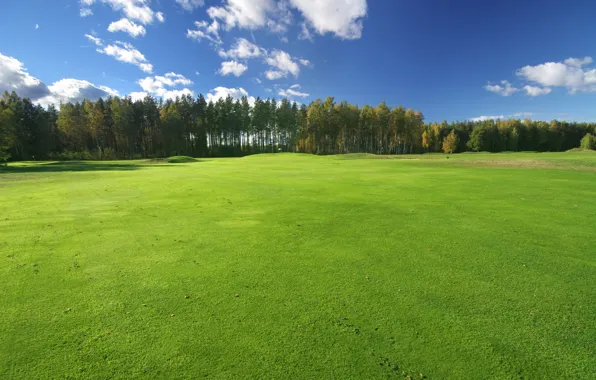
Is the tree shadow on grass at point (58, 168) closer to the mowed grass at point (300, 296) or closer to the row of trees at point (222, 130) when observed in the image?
the mowed grass at point (300, 296)

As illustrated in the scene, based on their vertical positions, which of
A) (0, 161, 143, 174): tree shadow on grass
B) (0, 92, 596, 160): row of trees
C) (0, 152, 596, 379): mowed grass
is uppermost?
(0, 92, 596, 160): row of trees

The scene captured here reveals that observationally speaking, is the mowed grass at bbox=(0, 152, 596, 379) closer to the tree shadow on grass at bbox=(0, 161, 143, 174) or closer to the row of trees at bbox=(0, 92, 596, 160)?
the tree shadow on grass at bbox=(0, 161, 143, 174)

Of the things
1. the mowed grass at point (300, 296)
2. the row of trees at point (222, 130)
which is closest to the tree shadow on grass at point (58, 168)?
the mowed grass at point (300, 296)

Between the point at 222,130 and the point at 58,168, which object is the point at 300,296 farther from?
the point at 222,130

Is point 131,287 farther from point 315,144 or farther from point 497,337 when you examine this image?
point 315,144

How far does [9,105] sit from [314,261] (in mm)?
95616

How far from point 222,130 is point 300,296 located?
298 ft

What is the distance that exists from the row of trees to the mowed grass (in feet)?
245

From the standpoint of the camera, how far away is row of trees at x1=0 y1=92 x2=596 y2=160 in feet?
245

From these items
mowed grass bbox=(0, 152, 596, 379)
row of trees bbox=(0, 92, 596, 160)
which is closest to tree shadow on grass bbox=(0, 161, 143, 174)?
mowed grass bbox=(0, 152, 596, 379)

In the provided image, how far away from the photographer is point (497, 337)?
3.85 m

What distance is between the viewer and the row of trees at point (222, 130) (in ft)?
245

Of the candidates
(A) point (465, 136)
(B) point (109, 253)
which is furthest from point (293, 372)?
(A) point (465, 136)

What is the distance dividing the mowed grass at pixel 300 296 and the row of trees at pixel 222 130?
74641mm
